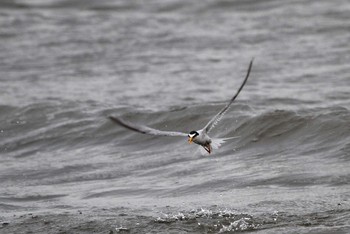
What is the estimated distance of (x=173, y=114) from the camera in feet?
52.4

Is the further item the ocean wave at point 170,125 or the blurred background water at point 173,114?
the ocean wave at point 170,125

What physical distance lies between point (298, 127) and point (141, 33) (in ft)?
34.4

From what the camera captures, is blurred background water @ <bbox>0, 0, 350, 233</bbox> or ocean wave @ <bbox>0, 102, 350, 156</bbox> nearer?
blurred background water @ <bbox>0, 0, 350, 233</bbox>

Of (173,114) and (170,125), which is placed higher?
(173,114)

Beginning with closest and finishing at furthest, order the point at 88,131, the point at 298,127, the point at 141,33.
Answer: the point at 298,127 < the point at 88,131 < the point at 141,33

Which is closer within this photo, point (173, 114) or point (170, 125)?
point (170, 125)

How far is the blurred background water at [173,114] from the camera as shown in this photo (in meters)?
10.3

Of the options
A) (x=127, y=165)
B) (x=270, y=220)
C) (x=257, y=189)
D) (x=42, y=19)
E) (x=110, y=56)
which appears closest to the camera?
(x=270, y=220)

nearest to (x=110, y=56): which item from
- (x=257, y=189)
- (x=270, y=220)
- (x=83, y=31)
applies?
(x=83, y=31)

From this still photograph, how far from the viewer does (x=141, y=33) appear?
2395cm

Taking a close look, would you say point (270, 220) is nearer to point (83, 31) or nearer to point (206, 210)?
point (206, 210)

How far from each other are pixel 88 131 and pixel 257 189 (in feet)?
16.7

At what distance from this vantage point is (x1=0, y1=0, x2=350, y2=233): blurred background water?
1027 cm

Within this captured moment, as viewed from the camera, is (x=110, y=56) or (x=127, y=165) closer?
(x=127, y=165)
